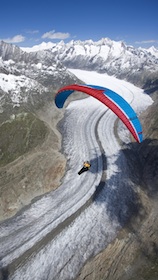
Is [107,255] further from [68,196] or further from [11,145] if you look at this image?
[11,145]

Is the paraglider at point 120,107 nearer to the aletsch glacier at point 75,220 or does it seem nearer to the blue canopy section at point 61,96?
the blue canopy section at point 61,96

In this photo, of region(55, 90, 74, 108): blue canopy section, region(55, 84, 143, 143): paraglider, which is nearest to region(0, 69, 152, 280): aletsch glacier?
region(55, 90, 74, 108): blue canopy section

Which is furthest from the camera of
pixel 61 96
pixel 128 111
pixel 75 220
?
pixel 61 96

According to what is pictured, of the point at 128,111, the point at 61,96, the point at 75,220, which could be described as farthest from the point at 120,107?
the point at 75,220

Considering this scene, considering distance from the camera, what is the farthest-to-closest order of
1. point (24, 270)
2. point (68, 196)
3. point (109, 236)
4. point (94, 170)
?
point (94, 170) < point (68, 196) < point (109, 236) < point (24, 270)

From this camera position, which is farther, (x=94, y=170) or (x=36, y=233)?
(x=94, y=170)

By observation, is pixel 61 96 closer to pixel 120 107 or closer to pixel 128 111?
pixel 120 107

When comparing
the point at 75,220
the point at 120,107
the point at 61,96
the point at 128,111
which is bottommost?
the point at 75,220

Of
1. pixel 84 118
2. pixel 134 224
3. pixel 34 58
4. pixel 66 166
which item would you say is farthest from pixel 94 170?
pixel 34 58

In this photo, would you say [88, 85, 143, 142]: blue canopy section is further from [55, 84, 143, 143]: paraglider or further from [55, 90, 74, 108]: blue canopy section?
[55, 90, 74, 108]: blue canopy section

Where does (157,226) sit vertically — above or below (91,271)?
above

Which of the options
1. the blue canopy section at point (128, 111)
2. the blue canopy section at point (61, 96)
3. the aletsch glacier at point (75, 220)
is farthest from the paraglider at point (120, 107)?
the aletsch glacier at point (75, 220)
